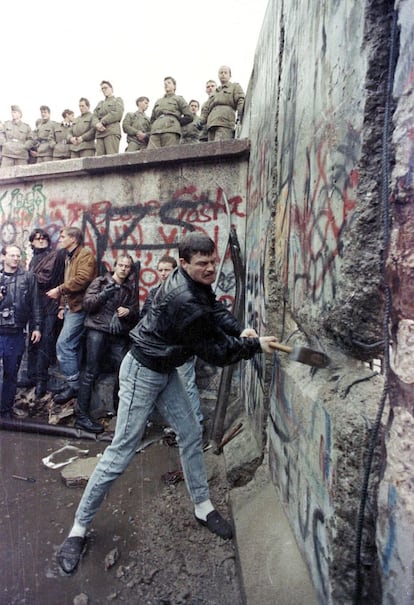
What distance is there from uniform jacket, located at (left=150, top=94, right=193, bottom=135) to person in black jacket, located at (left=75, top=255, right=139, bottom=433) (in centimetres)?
388

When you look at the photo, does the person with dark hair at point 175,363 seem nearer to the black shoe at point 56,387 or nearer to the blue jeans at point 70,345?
the blue jeans at point 70,345

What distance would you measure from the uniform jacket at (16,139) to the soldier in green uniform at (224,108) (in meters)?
4.41

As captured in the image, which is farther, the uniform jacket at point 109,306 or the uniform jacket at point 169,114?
the uniform jacket at point 169,114

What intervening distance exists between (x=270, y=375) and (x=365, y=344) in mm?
1436

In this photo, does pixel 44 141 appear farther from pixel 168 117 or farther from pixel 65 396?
pixel 65 396

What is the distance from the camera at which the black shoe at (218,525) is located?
8.32ft

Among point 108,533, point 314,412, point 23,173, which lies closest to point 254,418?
point 108,533

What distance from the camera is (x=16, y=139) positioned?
9.00 m

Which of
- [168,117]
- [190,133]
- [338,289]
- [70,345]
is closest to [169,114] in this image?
[168,117]

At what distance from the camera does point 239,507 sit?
2.60 m

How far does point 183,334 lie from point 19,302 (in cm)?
317

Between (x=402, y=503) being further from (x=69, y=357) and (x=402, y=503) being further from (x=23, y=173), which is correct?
(x=23, y=173)

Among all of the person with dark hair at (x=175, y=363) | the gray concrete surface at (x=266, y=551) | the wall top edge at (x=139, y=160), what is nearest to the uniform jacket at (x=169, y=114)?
the wall top edge at (x=139, y=160)

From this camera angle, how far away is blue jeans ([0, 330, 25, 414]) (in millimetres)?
4551
